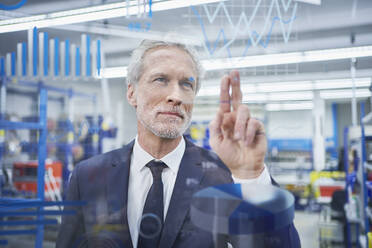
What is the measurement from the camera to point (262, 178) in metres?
0.87

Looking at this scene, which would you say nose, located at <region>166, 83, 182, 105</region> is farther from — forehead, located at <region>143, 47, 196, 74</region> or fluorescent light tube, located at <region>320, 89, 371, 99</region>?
fluorescent light tube, located at <region>320, 89, 371, 99</region>

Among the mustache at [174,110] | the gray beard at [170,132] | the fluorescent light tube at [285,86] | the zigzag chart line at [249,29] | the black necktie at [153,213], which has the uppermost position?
the zigzag chart line at [249,29]

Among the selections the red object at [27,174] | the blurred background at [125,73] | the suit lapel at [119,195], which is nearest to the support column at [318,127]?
the blurred background at [125,73]

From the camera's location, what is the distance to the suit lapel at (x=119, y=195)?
2.99ft

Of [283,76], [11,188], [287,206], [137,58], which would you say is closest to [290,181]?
[287,206]

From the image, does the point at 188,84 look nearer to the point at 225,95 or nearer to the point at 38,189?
the point at 225,95

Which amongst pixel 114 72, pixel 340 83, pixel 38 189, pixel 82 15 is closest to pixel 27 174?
pixel 38 189

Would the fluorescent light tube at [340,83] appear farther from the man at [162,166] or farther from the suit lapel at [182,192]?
the suit lapel at [182,192]

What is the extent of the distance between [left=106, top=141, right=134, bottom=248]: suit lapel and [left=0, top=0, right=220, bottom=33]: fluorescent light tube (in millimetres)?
498

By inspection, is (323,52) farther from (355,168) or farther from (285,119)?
(355,168)

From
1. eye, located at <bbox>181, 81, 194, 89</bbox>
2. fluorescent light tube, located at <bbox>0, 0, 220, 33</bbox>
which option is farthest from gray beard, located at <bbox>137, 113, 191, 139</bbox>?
fluorescent light tube, located at <bbox>0, 0, 220, 33</bbox>

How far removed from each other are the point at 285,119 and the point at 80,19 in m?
0.77

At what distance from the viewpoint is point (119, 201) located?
915mm

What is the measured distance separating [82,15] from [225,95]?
571 millimetres
